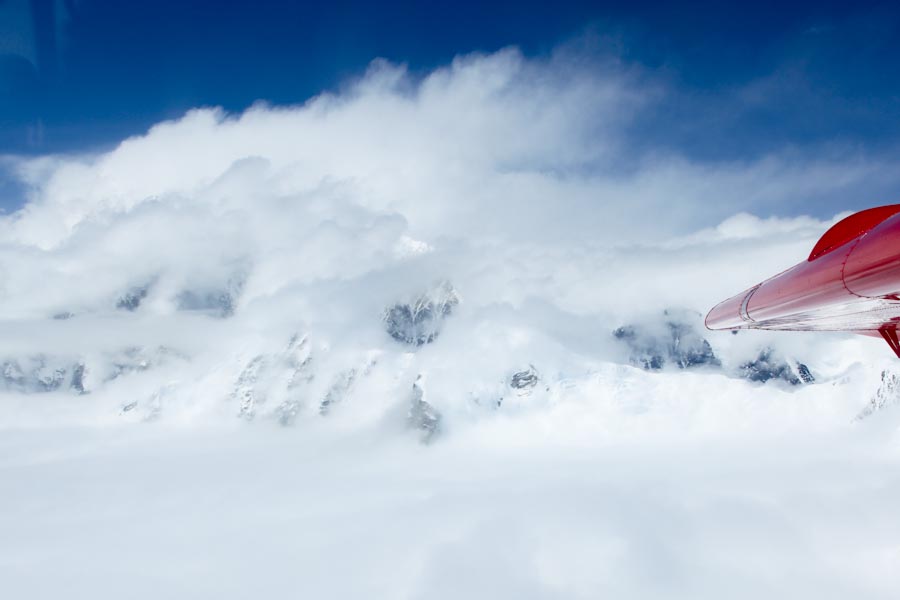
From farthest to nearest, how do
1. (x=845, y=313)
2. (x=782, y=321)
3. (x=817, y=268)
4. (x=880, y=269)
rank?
(x=782, y=321) → (x=845, y=313) → (x=817, y=268) → (x=880, y=269)

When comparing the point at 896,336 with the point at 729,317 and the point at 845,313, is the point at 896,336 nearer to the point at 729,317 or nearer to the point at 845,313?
the point at 729,317

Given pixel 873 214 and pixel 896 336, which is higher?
pixel 873 214

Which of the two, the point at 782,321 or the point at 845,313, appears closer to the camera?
the point at 845,313

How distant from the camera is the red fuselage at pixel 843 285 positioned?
4863 mm

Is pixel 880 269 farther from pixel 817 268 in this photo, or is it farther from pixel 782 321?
pixel 782 321

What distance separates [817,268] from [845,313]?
1920 mm

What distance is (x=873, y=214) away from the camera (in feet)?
25.8

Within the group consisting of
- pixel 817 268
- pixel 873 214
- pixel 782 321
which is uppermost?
pixel 873 214

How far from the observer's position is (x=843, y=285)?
18.4 feet

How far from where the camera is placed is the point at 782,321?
930 cm

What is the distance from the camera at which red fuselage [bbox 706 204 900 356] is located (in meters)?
4.86

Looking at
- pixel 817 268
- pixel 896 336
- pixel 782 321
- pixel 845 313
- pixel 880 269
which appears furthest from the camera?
pixel 896 336

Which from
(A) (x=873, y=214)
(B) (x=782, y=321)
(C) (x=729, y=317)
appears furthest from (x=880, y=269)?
(C) (x=729, y=317)

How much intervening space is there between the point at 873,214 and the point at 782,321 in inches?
89.2
